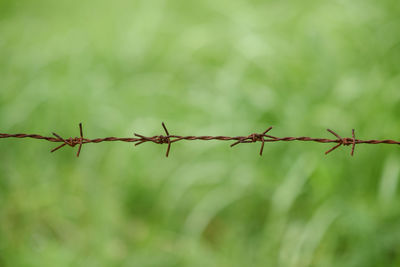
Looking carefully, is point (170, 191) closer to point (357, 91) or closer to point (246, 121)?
point (246, 121)

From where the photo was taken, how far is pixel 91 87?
316 centimetres

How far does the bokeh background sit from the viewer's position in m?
2.14

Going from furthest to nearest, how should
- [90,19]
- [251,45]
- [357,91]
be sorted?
[90,19], [251,45], [357,91]

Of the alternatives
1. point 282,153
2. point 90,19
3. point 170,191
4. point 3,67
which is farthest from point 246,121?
point 90,19

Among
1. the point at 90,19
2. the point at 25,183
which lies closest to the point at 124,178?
the point at 25,183

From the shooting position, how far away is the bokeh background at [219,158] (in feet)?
7.02

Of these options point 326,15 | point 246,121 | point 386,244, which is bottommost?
point 386,244

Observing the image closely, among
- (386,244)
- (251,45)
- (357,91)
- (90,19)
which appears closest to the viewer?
(386,244)

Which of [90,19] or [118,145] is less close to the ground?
[90,19]

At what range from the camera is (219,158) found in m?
2.61

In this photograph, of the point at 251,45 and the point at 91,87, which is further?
the point at 91,87

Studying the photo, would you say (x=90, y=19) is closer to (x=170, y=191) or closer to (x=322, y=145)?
(x=170, y=191)

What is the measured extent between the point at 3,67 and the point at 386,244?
281 cm

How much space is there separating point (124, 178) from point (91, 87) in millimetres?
837
